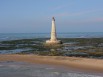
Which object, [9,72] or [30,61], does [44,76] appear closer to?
[9,72]

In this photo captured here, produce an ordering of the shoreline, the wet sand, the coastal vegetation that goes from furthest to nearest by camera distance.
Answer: the coastal vegetation, the shoreline, the wet sand

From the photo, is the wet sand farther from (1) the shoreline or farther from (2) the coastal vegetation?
(2) the coastal vegetation

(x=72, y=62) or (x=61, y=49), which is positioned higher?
(x=72, y=62)

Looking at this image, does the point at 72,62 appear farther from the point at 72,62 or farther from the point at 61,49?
the point at 61,49

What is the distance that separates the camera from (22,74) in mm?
17609

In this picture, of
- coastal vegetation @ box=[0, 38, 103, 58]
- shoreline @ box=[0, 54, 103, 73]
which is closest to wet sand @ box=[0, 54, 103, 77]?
shoreline @ box=[0, 54, 103, 73]

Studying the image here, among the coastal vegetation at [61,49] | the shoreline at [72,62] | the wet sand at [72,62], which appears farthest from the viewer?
the coastal vegetation at [61,49]

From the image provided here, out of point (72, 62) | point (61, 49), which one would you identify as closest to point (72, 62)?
point (72, 62)

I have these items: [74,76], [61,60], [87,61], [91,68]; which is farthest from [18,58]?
[74,76]

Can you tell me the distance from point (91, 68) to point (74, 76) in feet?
13.2

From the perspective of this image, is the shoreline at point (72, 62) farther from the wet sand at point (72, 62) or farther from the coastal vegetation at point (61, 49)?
the coastal vegetation at point (61, 49)

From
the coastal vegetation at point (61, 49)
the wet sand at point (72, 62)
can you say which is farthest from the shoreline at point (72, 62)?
the coastal vegetation at point (61, 49)

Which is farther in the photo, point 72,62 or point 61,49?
point 61,49

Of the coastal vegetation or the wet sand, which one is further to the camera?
the coastal vegetation
